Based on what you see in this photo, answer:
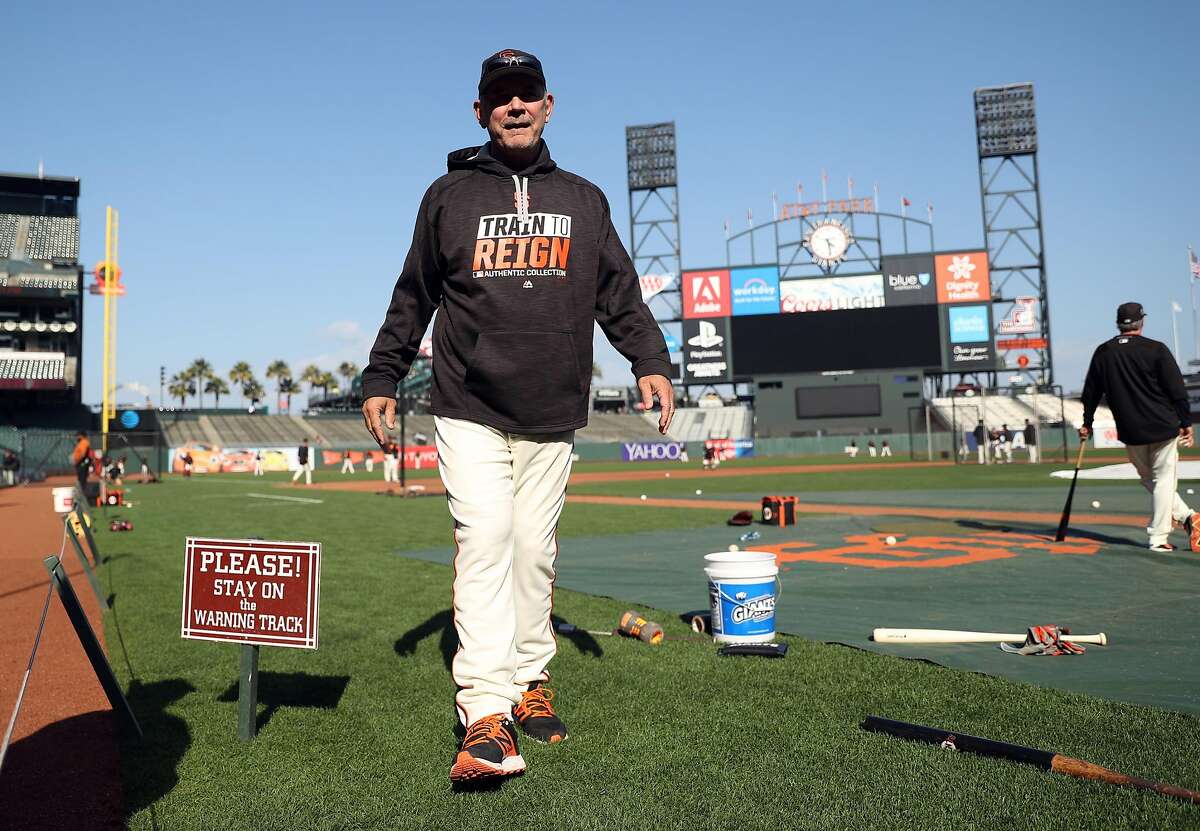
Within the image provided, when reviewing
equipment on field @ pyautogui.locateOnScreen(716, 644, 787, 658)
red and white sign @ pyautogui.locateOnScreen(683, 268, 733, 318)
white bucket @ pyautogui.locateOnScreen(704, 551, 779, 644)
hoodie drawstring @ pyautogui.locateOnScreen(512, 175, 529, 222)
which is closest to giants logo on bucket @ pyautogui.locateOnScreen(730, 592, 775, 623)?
white bucket @ pyautogui.locateOnScreen(704, 551, 779, 644)

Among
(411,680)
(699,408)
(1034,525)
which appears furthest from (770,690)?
(699,408)

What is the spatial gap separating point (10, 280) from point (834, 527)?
189 ft

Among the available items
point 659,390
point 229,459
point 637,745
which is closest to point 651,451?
point 229,459

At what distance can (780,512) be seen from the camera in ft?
36.8

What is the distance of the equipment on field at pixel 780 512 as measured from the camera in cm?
1116

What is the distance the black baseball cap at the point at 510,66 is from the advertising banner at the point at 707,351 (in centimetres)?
6173

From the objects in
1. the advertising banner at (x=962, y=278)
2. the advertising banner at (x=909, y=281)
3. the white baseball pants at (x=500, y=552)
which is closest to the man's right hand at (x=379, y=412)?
the white baseball pants at (x=500, y=552)

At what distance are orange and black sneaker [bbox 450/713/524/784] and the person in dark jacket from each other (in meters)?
6.45

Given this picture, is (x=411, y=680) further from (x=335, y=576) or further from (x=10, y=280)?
(x=10, y=280)

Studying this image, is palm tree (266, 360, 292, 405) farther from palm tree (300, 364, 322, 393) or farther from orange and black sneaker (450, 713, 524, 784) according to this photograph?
orange and black sneaker (450, 713, 524, 784)

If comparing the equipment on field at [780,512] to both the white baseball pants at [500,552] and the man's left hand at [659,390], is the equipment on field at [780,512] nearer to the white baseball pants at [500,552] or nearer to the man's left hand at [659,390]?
the man's left hand at [659,390]

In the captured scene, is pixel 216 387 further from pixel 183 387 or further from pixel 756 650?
pixel 756 650

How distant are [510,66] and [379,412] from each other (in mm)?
1359

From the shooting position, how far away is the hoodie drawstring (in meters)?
3.30
